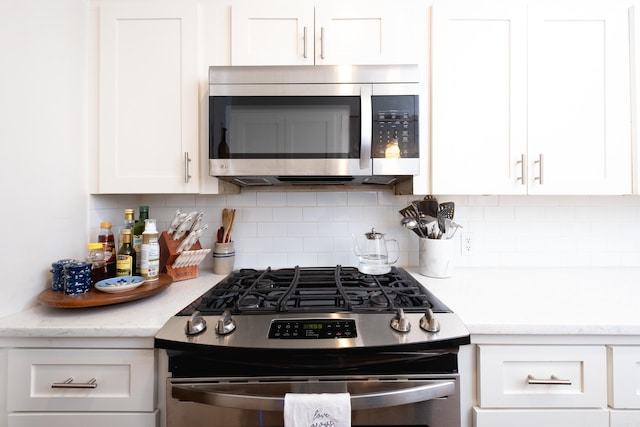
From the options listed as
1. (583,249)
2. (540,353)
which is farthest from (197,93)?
(583,249)

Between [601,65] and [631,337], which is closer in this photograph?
[631,337]

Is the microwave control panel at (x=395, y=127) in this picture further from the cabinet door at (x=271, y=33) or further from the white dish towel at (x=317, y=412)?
the white dish towel at (x=317, y=412)

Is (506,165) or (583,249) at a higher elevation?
(506,165)

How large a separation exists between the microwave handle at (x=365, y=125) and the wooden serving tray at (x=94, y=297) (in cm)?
95

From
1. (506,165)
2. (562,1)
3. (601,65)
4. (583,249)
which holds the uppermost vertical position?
(562,1)

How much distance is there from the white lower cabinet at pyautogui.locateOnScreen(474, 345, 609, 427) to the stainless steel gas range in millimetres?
123

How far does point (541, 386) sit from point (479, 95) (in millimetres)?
1119

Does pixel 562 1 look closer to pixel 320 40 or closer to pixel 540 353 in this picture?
pixel 320 40

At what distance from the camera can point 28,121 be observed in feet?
3.29

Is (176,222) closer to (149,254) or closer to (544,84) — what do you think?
(149,254)

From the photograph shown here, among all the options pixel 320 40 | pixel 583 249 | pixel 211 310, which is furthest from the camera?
pixel 583 249

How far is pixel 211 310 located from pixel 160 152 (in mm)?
755

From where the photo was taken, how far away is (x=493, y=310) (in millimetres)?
936

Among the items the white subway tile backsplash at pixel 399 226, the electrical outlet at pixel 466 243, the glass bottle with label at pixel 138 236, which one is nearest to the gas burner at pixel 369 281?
the white subway tile backsplash at pixel 399 226
